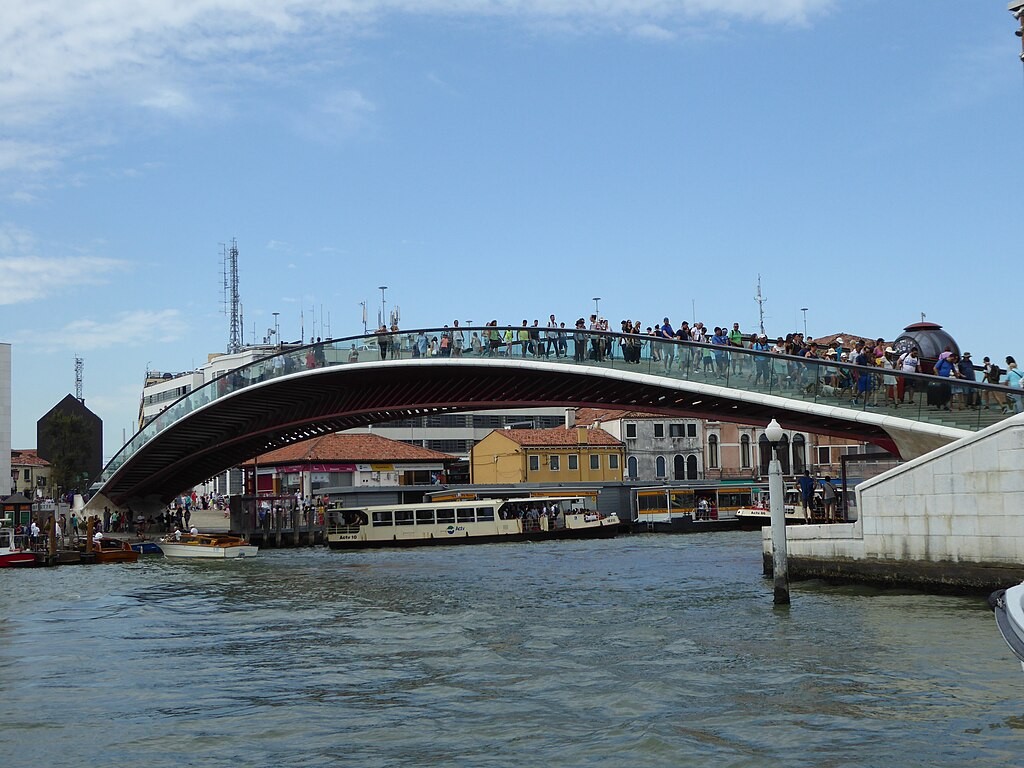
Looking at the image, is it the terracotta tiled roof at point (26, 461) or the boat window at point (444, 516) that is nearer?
the boat window at point (444, 516)

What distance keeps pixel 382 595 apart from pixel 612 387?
7.11m

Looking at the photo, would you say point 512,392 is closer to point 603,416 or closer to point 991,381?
point 991,381

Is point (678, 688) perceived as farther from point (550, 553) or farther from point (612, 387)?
point (550, 553)

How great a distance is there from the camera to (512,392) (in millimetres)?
29328

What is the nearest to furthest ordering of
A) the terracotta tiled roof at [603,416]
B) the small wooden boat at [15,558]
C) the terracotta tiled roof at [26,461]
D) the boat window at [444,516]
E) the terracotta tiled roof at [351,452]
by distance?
the small wooden boat at [15,558] → the boat window at [444,516] → the terracotta tiled roof at [351,452] → the terracotta tiled roof at [603,416] → the terracotta tiled roof at [26,461]

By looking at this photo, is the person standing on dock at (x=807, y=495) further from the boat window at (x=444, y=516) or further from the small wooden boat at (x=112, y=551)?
the small wooden boat at (x=112, y=551)

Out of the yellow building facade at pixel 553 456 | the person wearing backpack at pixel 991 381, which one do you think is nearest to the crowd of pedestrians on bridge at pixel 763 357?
the person wearing backpack at pixel 991 381

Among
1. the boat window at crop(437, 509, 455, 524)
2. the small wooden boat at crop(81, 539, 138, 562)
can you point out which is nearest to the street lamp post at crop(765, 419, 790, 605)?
the small wooden boat at crop(81, 539, 138, 562)

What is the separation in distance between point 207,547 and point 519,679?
24.5 meters

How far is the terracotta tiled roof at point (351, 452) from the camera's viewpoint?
2183 inches

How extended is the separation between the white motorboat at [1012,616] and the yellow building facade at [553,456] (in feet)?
150


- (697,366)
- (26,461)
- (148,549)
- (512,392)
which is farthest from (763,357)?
(26,461)

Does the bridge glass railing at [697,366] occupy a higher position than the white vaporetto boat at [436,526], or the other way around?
the bridge glass railing at [697,366]

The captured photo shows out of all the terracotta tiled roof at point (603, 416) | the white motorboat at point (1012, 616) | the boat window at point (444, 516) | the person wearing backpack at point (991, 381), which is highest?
the terracotta tiled roof at point (603, 416)
